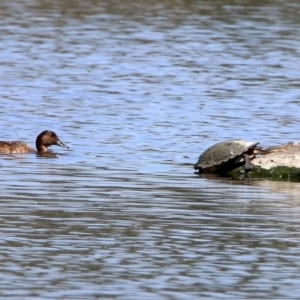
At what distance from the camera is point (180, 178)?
50.3 feet

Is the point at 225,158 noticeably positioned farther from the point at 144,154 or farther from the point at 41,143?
the point at 41,143

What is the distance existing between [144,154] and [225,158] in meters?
1.58

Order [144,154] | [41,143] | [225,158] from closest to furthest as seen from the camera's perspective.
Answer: [225,158] < [144,154] < [41,143]

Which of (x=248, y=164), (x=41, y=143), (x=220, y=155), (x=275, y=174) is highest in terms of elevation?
(x=41, y=143)

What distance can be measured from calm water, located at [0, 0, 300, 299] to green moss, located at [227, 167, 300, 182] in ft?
1.42

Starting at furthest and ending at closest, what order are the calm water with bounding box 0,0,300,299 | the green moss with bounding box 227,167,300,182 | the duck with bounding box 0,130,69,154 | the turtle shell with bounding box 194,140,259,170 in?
the duck with bounding box 0,130,69,154 < the turtle shell with bounding box 194,140,259,170 < the green moss with bounding box 227,167,300,182 < the calm water with bounding box 0,0,300,299

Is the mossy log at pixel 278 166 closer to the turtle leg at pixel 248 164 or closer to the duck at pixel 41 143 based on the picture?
the turtle leg at pixel 248 164

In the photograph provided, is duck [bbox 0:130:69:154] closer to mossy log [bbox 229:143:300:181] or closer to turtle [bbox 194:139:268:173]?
turtle [bbox 194:139:268:173]

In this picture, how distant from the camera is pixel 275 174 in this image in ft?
52.0

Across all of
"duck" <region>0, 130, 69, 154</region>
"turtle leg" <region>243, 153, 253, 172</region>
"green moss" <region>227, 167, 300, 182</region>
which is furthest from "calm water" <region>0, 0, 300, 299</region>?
"turtle leg" <region>243, 153, 253, 172</region>

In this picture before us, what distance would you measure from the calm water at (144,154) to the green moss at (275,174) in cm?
43

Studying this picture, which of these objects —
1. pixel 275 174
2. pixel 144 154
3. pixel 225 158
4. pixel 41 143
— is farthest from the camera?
pixel 41 143

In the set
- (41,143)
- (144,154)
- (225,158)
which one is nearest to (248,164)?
(225,158)

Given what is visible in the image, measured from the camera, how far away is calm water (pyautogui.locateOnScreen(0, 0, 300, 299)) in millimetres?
10273
